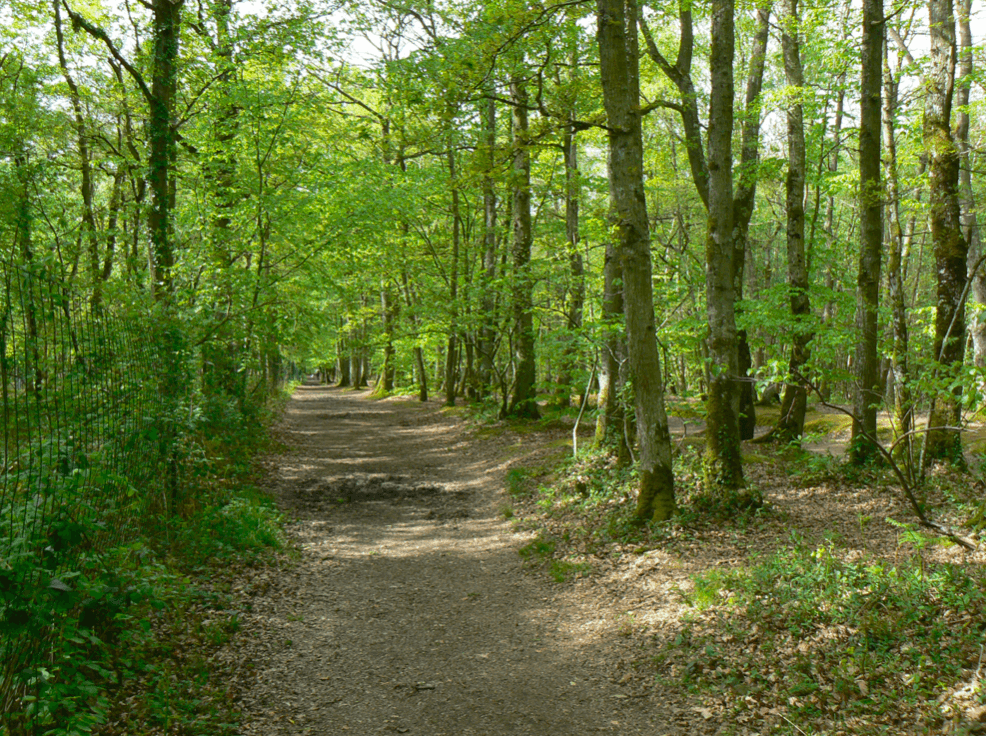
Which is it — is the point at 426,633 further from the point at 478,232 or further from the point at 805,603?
the point at 478,232

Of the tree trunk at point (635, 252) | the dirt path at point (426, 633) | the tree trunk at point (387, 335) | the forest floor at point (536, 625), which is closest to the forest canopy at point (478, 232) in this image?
the tree trunk at point (635, 252)

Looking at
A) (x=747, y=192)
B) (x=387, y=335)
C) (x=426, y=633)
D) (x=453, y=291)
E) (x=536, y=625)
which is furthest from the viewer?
(x=387, y=335)

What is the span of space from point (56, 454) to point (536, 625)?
442 centimetres

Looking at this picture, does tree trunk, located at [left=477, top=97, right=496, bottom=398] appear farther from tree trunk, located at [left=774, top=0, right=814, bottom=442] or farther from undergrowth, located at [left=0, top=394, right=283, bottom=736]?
undergrowth, located at [left=0, top=394, right=283, bottom=736]

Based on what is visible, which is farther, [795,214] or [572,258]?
[572,258]

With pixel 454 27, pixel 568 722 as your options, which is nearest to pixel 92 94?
pixel 454 27

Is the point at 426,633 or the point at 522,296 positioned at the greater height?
the point at 522,296

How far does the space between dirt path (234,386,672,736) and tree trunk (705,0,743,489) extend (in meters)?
2.64

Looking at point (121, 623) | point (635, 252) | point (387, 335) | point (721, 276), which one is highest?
point (635, 252)

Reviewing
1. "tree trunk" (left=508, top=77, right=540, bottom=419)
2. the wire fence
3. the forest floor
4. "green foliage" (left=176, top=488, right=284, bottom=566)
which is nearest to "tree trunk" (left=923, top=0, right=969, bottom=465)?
the forest floor

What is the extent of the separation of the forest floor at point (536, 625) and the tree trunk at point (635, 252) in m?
0.67

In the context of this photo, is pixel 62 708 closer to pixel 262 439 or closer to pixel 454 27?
pixel 262 439

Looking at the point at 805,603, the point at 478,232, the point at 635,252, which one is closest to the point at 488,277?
the point at 478,232

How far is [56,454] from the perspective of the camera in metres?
4.01
